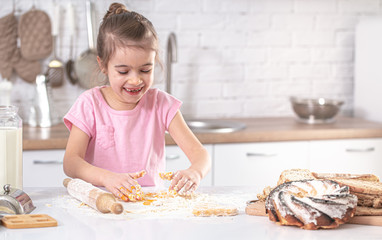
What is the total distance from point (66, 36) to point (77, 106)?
3.88 feet

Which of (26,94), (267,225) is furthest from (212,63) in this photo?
(267,225)

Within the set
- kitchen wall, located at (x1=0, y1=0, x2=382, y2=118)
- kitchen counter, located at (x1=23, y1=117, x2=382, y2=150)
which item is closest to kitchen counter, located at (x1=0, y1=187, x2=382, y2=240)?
kitchen counter, located at (x1=23, y1=117, x2=382, y2=150)

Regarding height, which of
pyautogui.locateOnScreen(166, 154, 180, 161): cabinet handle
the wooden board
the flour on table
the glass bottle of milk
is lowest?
pyautogui.locateOnScreen(166, 154, 180, 161): cabinet handle

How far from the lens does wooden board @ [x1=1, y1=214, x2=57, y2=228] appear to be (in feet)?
3.83

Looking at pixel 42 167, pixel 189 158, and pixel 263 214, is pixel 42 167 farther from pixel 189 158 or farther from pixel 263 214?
pixel 263 214

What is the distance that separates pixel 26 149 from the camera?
2410mm

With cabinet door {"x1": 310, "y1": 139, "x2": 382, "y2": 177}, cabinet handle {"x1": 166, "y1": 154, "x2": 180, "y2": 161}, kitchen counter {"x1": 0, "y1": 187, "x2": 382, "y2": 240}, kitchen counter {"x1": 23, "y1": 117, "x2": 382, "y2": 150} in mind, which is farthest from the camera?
cabinet door {"x1": 310, "y1": 139, "x2": 382, "y2": 177}

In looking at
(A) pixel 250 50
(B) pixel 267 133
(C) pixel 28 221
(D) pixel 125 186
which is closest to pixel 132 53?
(D) pixel 125 186

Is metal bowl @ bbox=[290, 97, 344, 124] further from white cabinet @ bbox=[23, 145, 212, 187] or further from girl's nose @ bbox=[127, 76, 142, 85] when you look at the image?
girl's nose @ bbox=[127, 76, 142, 85]

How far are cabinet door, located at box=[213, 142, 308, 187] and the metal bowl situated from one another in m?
0.28

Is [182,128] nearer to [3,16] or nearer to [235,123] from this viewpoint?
[235,123]

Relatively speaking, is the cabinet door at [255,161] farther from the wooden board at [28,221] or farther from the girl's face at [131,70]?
the wooden board at [28,221]

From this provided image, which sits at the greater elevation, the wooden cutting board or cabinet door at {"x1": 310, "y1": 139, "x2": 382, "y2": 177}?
the wooden cutting board

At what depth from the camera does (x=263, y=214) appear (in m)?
1.28
